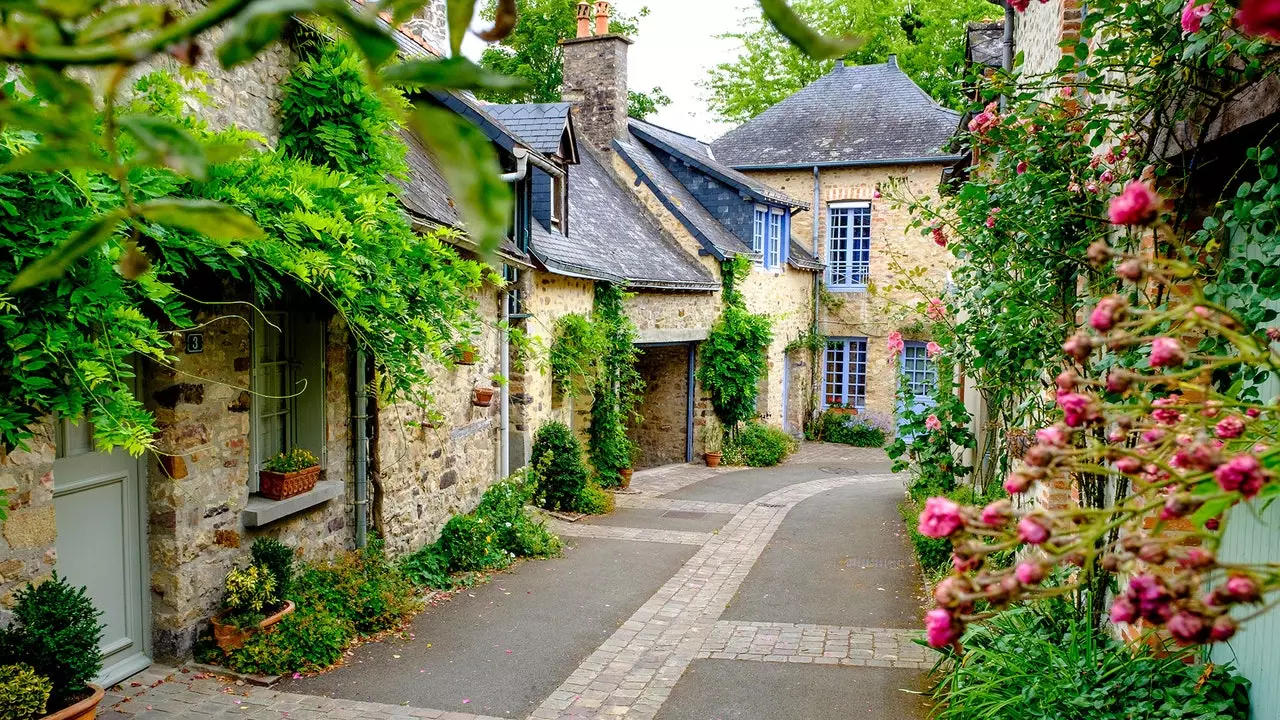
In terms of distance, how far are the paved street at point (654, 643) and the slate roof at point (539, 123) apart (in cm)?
478

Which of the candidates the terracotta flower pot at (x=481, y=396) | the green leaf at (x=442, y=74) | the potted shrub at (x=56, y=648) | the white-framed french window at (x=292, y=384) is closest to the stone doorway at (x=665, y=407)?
the terracotta flower pot at (x=481, y=396)

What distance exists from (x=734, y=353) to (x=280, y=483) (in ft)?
38.8

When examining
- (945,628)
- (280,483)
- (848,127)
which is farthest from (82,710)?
(848,127)

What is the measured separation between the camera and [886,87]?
23141 mm

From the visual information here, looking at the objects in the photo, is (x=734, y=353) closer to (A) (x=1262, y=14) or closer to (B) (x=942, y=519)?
(B) (x=942, y=519)

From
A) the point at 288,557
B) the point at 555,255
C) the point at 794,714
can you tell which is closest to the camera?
the point at 794,714

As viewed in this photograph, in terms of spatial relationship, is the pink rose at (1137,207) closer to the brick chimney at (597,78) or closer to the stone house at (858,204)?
the brick chimney at (597,78)

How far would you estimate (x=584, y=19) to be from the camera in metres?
17.7

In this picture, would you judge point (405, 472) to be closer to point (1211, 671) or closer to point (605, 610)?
point (605, 610)

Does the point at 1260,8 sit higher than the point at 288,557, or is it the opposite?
the point at 1260,8

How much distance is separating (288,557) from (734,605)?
3.81 metres

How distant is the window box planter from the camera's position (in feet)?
22.1

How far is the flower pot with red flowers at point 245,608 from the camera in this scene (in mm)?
6031

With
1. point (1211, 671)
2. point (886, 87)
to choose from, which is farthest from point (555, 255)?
point (886, 87)
